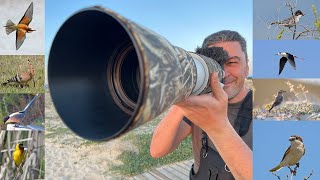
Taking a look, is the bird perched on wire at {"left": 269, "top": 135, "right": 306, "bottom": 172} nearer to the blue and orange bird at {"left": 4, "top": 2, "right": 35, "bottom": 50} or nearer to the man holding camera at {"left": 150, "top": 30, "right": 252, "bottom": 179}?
the man holding camera at {"left": 150, "top": 30, "right": 252, "bottom": 179}

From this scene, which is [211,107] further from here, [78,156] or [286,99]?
[78,156]

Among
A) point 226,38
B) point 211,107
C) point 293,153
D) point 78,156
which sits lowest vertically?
point 78,156

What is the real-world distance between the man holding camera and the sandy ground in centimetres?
94

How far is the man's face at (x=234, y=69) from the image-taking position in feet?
4.39

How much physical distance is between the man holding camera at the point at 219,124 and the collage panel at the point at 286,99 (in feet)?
0.18

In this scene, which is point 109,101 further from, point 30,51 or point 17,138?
point 17,138

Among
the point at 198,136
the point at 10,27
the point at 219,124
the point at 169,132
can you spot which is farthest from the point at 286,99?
the point at 10,27

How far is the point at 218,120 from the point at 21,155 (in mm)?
1422

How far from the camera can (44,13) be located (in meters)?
1.88

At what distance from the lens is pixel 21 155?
2.00 meters

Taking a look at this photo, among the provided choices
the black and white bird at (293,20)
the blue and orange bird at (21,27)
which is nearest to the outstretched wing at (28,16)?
the blue and orange bird at (21,27)

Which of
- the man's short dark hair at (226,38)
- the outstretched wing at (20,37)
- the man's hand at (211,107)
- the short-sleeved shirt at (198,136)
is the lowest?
the short-sleeved shirt at (198,136)

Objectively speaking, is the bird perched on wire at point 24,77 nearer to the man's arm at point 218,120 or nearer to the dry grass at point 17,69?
the dry grass at point 17,69

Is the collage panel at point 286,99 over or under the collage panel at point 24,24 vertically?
under
